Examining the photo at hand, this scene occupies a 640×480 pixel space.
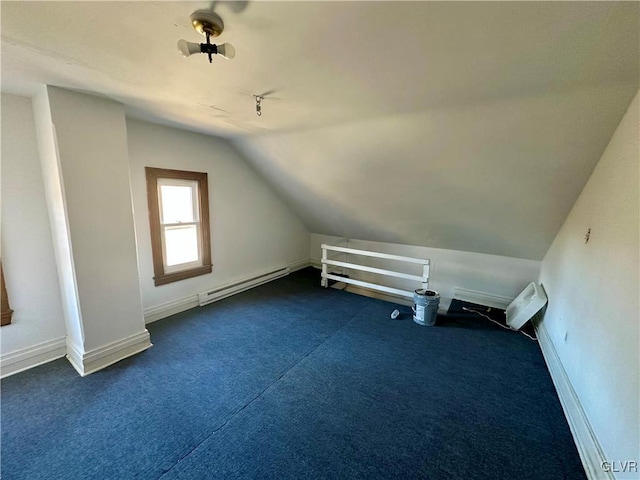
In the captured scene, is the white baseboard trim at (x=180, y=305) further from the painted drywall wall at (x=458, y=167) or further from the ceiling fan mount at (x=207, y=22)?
the ceiling fan mount at (x=207, y=22)

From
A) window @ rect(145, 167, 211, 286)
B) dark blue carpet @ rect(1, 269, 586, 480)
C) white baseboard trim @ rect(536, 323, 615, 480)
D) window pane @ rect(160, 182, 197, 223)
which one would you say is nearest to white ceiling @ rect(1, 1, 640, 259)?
window @ rect(145, 167, 211, 286)

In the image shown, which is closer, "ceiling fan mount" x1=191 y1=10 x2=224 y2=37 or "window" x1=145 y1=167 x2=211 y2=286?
"ceiling fan mount" x1=191 y1=10 x2=224 y2=37

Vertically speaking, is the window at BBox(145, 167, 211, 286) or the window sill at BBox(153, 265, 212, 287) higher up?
the window at BBox(145, 167, 211, 286)

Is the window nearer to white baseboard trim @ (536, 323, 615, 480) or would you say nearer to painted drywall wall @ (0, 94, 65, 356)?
painted drywall wall @ (0, 94, 65, 356)

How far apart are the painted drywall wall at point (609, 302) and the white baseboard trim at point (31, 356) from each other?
4097 mm

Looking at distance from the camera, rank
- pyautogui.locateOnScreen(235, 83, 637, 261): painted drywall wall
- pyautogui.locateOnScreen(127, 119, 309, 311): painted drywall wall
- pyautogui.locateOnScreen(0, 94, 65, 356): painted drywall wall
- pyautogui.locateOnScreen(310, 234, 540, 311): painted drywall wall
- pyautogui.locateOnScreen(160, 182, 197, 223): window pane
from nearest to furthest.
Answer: pyautogui.locateOnScreen(235, 83, 637, 261): painted drywall wall → pyautogui.locateOnScreen(0, 94, 65, 356): painted drywall wall → pyautogui.locateOnScreen(127, 119, 309, 311): painted drywall wall → pyautogui.locateOnScreen(160, 182, 197, 223): window pane → pyautogui.locateOnScreen(310, 234, 540, 311): painted drywall wall

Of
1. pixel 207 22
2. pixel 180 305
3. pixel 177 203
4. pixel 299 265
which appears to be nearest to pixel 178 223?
pixel 177 203

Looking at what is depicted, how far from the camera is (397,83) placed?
1.68 metres

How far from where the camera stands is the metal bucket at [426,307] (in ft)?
10.5

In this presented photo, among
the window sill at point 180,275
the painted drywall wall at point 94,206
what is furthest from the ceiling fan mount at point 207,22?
the window sill at point 180,275

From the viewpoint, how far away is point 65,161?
2.07m

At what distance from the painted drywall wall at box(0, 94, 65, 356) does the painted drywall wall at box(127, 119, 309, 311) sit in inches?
28.5

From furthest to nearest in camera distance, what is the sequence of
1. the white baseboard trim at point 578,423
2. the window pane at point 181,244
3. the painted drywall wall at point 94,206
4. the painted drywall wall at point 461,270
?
the painted drywall wall at point 461,270 < the window pane at point 181,244 < the painted drywall wall at point 94,206 < the white baseboard trim at point 578,423

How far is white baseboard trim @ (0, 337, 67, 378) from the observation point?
7.45ft
